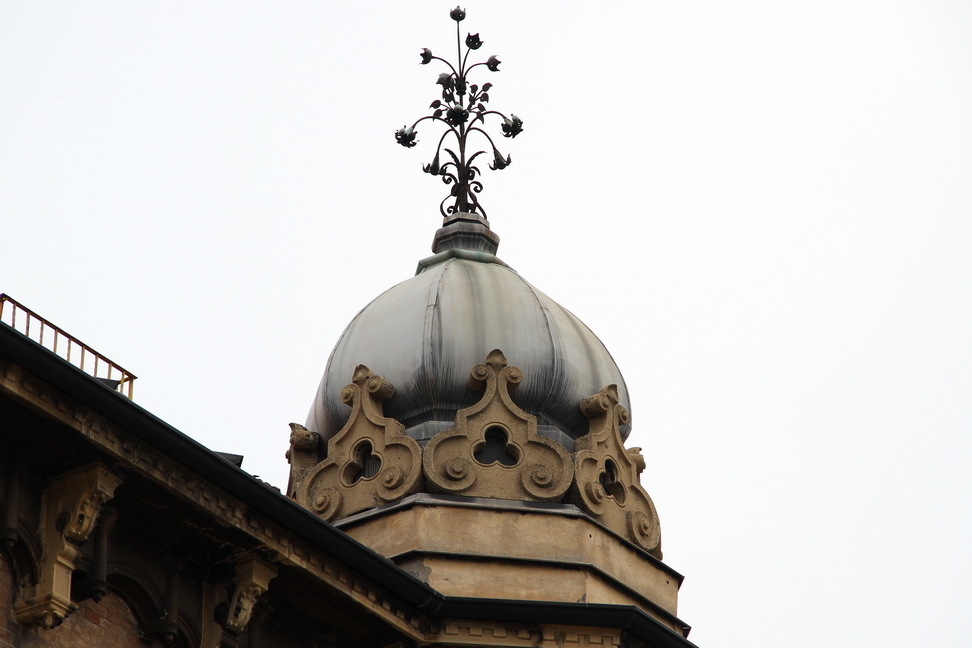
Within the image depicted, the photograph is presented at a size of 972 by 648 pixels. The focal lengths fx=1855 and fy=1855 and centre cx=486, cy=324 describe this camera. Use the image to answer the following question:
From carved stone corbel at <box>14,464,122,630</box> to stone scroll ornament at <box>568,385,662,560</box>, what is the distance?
8164 millimetres

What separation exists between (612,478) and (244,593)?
725cm

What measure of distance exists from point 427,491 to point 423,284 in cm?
384

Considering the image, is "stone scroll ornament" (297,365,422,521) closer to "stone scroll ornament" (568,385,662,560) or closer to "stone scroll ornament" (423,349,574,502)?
"stone scroll ornament" (423,349,574,502)

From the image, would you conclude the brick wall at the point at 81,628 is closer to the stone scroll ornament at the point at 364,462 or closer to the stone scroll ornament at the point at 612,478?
the stone scroll ornament at the point at 364,462

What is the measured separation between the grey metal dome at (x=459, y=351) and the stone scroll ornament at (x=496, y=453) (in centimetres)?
51

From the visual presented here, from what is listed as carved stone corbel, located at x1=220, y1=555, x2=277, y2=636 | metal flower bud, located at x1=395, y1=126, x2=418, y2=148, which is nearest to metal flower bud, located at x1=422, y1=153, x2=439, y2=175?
metal flower bud, located at x1=395, y1=126, x2=418, y2=148

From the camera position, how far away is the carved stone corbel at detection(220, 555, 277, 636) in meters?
19.5

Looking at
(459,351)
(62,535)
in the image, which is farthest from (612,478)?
(62,535)

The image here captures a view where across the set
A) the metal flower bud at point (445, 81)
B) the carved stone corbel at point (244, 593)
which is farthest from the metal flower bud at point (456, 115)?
the carved stone corbel at point (244, 593)

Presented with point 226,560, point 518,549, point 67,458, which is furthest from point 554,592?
point 67,458

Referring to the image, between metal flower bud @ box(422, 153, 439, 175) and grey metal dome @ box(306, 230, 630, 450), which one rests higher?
metal flower bud @ box(422, 153, 439, 175)

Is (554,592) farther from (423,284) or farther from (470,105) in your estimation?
(470,105)

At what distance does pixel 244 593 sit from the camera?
64.0ft

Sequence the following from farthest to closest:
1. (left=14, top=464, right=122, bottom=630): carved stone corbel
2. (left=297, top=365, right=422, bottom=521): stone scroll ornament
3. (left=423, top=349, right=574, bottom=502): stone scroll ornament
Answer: (left=297, top=365, right=422, bottom=521): stone scroll ornament → (left=423, top=349, right=574, bottom=502): stone scroll ornament → (left=14, top=464, right=122, bottom=630): carved stone corbel
